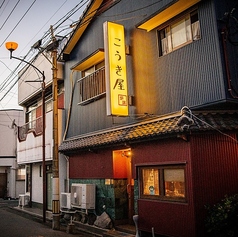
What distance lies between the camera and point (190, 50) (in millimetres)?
10719

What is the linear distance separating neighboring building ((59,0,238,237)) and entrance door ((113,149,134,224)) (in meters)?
0.04

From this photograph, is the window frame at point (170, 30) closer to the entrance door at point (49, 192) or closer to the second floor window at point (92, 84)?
the second floor window at point (92, 84)

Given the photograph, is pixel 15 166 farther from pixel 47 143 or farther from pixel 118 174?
pixel 118 174

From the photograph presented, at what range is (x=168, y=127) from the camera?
10383 millimetres

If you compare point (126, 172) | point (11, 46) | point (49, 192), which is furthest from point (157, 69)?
point (49, 192)

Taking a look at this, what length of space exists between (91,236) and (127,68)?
A: 7438 mm

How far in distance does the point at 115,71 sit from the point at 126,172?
4.84m

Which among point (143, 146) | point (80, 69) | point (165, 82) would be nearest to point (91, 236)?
point (143, 146)

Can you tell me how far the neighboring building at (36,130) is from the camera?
63.7ft

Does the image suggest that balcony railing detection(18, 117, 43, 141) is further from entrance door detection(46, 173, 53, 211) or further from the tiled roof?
the tiled roof

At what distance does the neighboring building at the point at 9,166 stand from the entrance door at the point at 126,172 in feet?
70.5

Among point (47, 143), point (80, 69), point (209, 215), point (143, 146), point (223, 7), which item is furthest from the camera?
point (47, 143)

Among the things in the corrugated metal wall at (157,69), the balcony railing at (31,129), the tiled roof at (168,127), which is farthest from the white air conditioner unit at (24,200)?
the tiled roof at (168,127)

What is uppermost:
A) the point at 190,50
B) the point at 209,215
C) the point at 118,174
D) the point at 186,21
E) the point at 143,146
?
the point at 186,21
